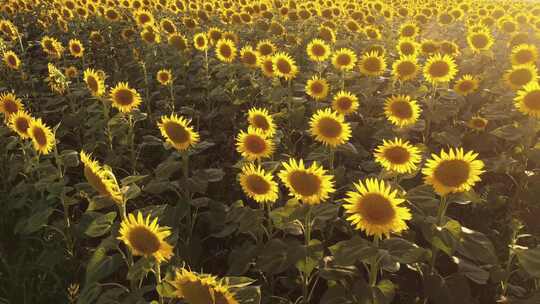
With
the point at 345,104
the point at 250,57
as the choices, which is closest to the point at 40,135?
the point at 345,104

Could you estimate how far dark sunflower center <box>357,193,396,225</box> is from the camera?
9.35 feet

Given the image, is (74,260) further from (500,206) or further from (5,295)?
(500,206)

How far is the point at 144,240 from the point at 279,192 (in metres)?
1.62

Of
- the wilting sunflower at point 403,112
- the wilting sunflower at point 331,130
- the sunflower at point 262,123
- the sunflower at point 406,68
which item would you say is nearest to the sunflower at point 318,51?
the sunflower at point 406,68

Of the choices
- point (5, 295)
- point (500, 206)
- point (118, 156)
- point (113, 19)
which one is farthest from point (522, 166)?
point (113, 19)

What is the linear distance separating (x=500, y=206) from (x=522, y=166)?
0.53 metres

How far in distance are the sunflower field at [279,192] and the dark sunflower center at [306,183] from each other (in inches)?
0.4

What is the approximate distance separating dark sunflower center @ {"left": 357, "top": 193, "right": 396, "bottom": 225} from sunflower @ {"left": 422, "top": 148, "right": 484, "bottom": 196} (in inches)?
19.8

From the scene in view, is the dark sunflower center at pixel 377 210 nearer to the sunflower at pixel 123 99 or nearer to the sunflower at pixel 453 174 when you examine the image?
the sunflower at pixel 453 174

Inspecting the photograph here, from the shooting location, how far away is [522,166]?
16.6 feet

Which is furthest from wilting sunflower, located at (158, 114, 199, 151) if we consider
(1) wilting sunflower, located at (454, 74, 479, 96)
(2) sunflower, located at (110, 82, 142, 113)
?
(1) wilting sunflower, located at (454, 74, 479, 96)

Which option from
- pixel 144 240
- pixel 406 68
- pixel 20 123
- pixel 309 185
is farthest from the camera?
pixel 406 68

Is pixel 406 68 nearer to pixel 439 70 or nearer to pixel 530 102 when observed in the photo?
pixel 439 70

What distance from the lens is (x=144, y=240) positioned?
8.39ft
